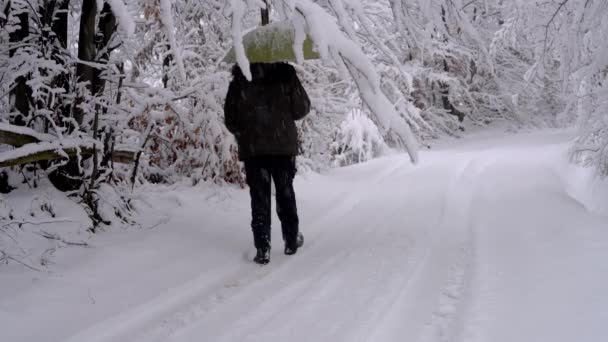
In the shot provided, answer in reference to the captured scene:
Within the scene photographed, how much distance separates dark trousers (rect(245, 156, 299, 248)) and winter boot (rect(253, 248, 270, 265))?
0.04 metres

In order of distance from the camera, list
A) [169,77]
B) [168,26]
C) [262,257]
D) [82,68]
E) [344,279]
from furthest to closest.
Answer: [169,77] → [82,68] → [262,257] → [344,279] → [168,26]

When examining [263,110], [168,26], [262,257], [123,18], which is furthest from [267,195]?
[123,18]

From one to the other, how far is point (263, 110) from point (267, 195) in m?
0.76

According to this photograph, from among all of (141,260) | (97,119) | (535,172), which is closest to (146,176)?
(97,119)

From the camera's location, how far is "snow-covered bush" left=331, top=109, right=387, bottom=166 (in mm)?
15141

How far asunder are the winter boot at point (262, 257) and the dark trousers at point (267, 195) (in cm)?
4

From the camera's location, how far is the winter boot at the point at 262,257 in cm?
405

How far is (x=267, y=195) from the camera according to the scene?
14.0 ft

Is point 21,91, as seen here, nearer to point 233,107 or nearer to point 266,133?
point 233,107

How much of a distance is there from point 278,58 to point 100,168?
84.4 inches

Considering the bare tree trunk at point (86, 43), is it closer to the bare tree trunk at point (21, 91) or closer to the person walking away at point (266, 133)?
the bare tree trunk at point (21, 91)

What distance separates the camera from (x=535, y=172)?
27.2 ft

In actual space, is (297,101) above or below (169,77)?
below

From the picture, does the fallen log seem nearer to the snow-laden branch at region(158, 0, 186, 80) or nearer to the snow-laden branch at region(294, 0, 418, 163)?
the snow-laden branch at region(158, 0, 186, 80)
